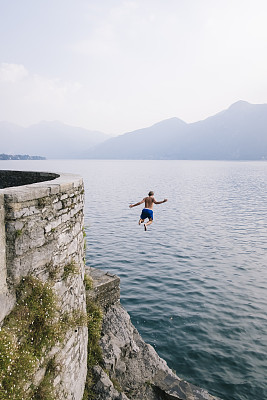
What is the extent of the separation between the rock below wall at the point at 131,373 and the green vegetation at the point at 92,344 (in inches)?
8.4

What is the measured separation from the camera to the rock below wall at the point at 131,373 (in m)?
8.66

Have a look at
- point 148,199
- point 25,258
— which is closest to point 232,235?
point 148,199

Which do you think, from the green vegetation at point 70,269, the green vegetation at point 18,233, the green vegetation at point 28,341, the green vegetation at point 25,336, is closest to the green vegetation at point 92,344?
the green vegetation at point 70,269

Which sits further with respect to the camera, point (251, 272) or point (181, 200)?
point (181, 200)

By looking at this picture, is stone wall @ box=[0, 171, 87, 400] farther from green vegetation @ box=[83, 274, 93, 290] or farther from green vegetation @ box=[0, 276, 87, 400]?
green vegetation @ box=[83, 274, 93, 290]

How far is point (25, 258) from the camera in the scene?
453 cm

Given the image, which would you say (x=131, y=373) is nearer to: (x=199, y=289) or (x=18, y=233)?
(x=18, y=233)

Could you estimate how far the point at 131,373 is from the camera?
31.6 feet

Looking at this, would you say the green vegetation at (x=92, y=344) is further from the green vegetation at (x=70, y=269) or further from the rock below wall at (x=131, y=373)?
the green vegetation at (x=70, y=269)

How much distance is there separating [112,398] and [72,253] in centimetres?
500

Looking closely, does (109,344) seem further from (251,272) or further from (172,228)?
(172,228)

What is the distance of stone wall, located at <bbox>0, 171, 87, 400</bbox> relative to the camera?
422cm

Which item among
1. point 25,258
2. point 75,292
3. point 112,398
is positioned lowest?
point 112,398

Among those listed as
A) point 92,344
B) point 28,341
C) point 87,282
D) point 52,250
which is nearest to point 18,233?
point 52,250
